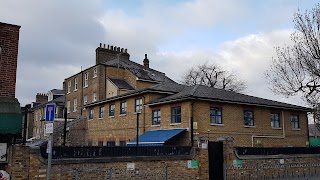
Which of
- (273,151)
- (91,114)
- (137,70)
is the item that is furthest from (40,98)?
(273,151)

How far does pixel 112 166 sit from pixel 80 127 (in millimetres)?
24294

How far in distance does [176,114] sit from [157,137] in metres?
2.32

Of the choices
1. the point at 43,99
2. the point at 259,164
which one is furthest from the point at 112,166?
the point at 43,99

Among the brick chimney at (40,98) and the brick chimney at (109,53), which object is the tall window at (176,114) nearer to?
the brick chimney at (109,53)

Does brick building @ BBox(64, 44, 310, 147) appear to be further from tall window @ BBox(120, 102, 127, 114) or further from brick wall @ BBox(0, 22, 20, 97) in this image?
brick wall @ BBox(0, 22, 20, 97)

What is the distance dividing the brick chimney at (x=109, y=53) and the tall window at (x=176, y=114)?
2253cm

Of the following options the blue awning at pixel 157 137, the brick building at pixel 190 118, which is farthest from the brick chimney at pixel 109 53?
the blue awning at pixel 157 137

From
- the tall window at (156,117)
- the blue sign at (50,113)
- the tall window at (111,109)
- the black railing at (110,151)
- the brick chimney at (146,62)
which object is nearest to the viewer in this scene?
the blue sign at (50,113)

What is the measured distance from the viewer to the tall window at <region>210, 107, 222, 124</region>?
25.3 m

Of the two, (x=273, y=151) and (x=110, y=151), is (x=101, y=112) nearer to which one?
Result: (x=273, y=151)

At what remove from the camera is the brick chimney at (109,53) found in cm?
4606

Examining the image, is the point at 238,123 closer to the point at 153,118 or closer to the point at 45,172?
the point at 153,118

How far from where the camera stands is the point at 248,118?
27.4m

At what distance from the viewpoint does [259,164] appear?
732 inches
